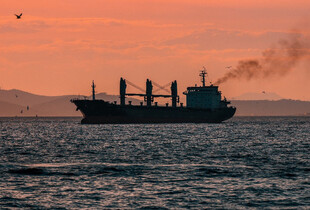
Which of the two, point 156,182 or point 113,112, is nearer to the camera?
point 156,182

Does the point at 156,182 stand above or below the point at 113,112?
below

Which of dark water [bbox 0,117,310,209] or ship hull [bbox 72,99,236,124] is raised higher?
ship hull [bbox 72,99,236,124]

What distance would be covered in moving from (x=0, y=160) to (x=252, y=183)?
25822 mm

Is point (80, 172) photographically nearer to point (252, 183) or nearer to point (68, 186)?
point (68, 186)

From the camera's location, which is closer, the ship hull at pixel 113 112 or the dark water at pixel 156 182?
the dark water at pixel 156 182

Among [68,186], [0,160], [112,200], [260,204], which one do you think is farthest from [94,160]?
[260,204]

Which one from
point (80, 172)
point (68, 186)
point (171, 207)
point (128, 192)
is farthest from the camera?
point (80, 172)

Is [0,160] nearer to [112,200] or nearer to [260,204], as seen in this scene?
[112,200]

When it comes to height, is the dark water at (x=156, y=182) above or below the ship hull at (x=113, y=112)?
below

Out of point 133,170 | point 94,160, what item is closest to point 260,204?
point 133,170

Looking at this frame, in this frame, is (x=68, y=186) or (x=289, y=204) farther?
(x=68, y=186)

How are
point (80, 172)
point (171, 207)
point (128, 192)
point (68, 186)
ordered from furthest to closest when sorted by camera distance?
point (80, 172) → point (68, 186) → point (128, 192) → point (171, 207)

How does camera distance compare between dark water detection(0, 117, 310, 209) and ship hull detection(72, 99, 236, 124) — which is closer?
dark water detection(0, 117, 310, 209)

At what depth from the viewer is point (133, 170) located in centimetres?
4091
